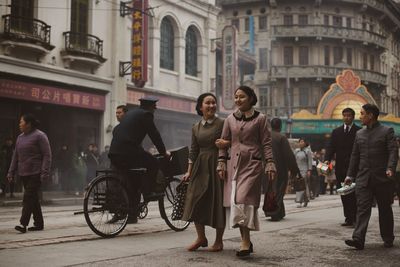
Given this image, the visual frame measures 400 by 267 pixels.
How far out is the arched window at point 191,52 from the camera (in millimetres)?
26547

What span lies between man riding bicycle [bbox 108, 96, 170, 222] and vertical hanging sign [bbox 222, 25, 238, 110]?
19531 mm

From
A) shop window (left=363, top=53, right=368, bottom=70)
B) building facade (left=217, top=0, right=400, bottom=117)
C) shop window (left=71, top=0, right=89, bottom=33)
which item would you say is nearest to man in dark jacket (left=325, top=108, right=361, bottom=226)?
shop window (left=71, top=0, right=89, bottom=33)

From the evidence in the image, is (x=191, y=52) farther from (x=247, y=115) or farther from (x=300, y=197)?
(x=247, y=115)


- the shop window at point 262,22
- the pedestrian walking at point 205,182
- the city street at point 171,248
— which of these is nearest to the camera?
the city street at point 171,248

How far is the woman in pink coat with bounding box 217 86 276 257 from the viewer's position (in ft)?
18.7

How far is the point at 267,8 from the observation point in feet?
154

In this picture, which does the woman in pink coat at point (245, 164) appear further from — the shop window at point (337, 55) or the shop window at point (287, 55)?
the shop window at point (337, 55)

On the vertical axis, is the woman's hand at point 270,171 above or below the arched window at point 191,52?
below

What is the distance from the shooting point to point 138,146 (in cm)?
774

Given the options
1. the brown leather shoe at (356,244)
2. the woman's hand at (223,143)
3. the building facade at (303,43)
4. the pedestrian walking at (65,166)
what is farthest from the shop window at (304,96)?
the woman's hand at (223,143)

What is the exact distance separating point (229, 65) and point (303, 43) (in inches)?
803

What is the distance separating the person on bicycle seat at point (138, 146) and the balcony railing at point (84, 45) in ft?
41.2

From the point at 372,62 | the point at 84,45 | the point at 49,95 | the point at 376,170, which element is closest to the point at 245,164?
the point at 376,170

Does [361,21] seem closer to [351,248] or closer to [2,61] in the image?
[2,61]
